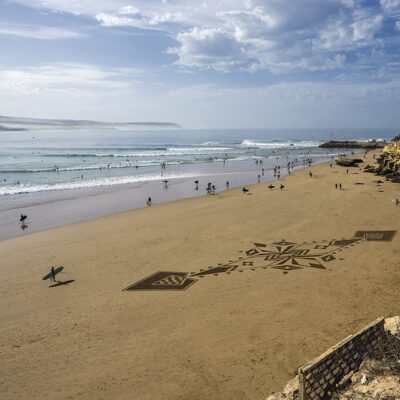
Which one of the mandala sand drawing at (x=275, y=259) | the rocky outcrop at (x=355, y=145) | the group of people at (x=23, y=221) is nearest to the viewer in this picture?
the mandala sand drawing at (x=275, y=259)

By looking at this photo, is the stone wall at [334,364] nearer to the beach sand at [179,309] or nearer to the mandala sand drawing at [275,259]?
the beach sand at [179,309]

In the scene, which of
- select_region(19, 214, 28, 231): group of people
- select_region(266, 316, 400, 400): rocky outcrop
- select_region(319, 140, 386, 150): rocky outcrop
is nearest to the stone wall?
select_region(266, 316, 400, 400): rocky outcrop

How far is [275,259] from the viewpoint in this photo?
15805mm

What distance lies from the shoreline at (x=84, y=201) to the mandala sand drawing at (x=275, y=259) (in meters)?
13.8

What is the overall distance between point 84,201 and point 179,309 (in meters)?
24.4

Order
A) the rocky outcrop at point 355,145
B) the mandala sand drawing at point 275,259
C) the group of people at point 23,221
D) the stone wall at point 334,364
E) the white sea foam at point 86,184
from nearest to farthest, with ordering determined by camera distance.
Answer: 1. the stone wall at point 334,364
2. the mandala sand drawing at point 275,259
3. the group of people at point 23,221
4. the white sea foam at point 86,184
5. the rocky outcrop at point 355,145

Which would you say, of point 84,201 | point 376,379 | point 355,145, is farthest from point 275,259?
point 355,145

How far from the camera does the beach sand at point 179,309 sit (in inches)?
335

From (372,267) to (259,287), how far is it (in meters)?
5.71

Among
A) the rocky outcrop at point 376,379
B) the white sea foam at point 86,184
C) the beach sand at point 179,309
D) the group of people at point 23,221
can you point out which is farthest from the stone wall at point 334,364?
the white sea foam at point 86,184

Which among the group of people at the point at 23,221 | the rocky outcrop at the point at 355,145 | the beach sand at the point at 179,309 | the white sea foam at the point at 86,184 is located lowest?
the beach sand at the point at 179,309

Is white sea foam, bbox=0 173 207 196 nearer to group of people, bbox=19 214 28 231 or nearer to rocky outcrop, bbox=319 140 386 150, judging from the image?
group of people, bbox=19 214 28 231

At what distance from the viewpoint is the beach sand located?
850cm

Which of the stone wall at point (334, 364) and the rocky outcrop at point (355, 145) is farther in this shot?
the rocky outcrop at point (355, 145)
